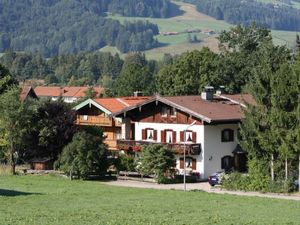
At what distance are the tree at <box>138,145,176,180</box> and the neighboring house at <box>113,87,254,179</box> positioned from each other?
154cm

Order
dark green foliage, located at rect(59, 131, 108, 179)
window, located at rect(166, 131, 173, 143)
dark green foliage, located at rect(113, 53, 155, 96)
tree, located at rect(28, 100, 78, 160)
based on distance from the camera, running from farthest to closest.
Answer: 1. dark green foliage, located at rect(113, 53, 155, 96)
2. tree, located at rect(28, 100, 78, 160)
3. window, located at rect(166, 131, 173, 143)
4. dark green foliage, located at rect(59, 131, 108, 179)

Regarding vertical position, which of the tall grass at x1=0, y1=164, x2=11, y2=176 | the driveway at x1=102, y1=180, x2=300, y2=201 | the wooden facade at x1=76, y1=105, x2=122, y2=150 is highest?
the wooden facade at x1=76, y1=105, x2=122, y2=150

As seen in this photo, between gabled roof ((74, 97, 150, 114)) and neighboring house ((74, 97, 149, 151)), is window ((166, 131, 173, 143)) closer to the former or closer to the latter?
gabled roof ((74, 97, 150, 114))

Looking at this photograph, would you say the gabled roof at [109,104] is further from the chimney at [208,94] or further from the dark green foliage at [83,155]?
the dark green foliage at [83,155]

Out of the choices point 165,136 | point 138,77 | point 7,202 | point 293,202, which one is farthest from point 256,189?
point 138,77

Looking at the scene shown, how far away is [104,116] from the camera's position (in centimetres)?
6631

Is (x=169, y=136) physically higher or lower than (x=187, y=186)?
higher

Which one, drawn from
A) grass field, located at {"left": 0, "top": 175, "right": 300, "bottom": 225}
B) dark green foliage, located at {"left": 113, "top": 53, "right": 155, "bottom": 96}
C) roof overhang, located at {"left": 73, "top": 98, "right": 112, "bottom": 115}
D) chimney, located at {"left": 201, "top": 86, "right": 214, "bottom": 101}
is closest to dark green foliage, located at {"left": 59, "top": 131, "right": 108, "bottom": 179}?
grass field, located at {"left": 0, "top": 175, "right": 300, "bottom": 225}

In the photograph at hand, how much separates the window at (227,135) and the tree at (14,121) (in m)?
14.7

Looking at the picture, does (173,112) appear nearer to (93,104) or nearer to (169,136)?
(169,136)

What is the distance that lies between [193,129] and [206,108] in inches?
74.4

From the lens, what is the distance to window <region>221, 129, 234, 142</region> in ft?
190

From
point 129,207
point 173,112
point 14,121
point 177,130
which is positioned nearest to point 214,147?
point 177,130

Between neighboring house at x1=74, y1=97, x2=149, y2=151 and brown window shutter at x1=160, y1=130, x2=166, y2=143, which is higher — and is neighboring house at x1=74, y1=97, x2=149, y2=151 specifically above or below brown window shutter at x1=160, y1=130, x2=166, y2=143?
above
